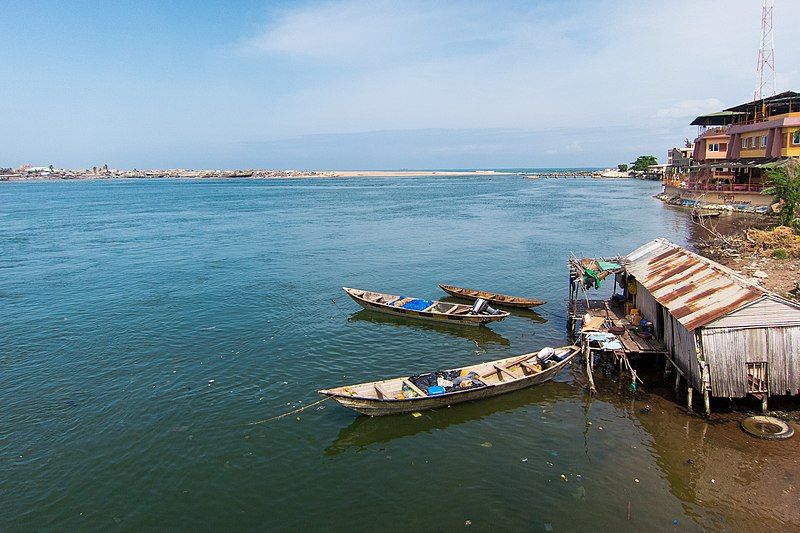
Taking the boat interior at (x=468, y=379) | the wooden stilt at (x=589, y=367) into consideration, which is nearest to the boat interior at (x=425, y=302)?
the boat interior at (x=468, y=379)

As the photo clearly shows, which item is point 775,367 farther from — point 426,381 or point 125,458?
point 125,458

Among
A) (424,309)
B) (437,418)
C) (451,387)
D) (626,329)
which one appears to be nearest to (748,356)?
(626,329)

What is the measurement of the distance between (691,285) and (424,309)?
1351cm

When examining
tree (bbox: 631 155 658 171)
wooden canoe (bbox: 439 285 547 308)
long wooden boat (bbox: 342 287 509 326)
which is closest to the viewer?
long wooden boat (bbox: 342 287 509 326)

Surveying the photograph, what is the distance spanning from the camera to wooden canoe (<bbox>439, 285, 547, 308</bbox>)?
3041 centimetres

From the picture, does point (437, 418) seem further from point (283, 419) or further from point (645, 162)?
point (645, 162)

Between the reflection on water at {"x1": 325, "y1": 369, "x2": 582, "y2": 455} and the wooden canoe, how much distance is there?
9.46m

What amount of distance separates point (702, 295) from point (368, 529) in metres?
14.2

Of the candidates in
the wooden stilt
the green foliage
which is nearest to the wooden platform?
the wooden stilt

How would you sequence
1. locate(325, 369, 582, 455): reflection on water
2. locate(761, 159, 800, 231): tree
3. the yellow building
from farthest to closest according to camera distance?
the yellow building < locate(761, 159, 800, 231): tree < locate(325, 369, 582, 455): reflection on water

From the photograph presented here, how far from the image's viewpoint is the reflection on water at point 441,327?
26719 mm

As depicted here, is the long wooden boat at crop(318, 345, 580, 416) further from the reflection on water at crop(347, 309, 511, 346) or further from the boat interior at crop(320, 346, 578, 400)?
the reflection on water at crop(347, 309, 511, 346)

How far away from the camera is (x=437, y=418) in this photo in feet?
62.0

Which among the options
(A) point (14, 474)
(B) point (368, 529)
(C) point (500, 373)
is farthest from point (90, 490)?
(C) point (500, 373)
